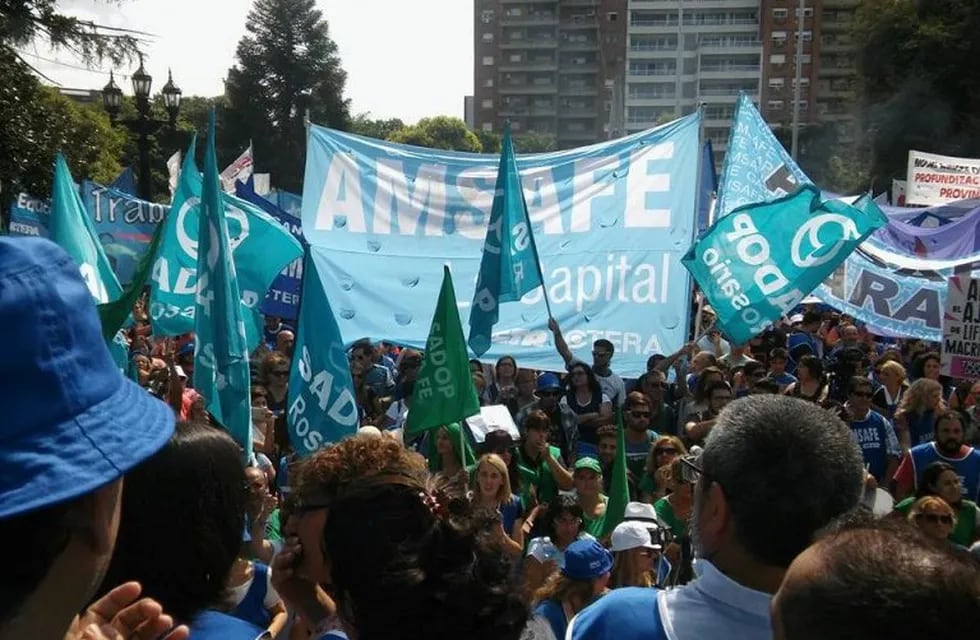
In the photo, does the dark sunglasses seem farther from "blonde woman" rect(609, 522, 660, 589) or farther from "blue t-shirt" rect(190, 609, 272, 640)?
"blue t-shirt" rect(190, 609, 272, 640)

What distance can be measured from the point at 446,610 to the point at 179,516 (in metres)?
0.53

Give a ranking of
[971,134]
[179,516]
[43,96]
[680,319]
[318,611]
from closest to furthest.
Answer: [179,516] → [318,611] → [680,319] → [43,96] → [971,134]

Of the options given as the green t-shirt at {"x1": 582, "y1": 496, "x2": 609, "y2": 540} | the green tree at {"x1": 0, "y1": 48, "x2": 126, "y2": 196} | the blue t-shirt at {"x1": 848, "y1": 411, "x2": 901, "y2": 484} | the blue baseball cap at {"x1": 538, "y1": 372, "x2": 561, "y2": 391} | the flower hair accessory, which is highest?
the green tree at {"x1": 0, "y1": 48, "x2": 126, "y2": 196}

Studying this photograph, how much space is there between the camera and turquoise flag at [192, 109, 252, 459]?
234 inches

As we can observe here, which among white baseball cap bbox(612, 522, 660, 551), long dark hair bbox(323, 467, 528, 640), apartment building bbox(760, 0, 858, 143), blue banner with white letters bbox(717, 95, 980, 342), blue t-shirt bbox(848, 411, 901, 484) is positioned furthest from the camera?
apartment building bbox(760, 0, 858, 143)

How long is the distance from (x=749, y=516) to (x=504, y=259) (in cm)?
621

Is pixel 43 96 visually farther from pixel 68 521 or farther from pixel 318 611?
pixel 68 521

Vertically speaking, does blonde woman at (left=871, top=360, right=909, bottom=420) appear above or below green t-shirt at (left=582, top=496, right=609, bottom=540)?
above

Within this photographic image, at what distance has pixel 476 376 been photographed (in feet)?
28.4

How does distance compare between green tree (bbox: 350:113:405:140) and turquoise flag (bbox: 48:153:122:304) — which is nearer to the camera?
turquoise flag (bbox: 48:153:122:304)

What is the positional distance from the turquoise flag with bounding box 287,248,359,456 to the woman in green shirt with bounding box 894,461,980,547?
9.50 ft

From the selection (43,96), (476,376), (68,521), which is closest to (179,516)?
(68,521)

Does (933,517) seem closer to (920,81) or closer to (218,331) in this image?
(218,331)

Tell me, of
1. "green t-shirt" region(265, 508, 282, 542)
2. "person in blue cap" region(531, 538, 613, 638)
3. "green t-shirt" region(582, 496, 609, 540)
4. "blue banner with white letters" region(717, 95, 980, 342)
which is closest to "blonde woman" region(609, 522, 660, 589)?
"person in blue cap" region(531, 538, 613, 638)
